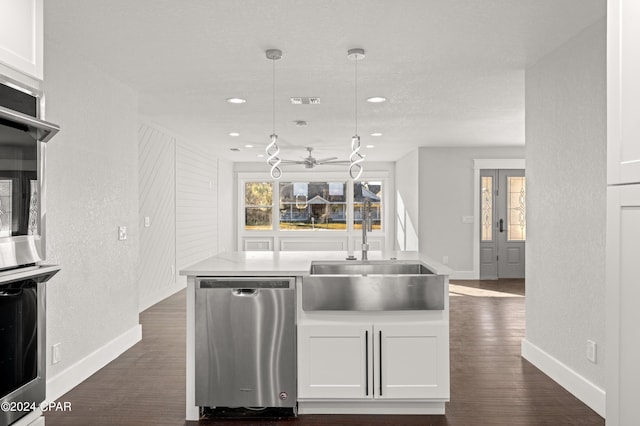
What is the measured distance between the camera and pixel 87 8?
8.67 feet

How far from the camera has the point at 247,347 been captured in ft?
9.05

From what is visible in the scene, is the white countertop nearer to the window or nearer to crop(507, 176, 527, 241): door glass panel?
crop(507, 176, 527, 241): door glass panel

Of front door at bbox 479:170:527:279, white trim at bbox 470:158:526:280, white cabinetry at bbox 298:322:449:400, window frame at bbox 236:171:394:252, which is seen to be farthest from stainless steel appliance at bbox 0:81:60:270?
window frame at bbox 236:171:394:252

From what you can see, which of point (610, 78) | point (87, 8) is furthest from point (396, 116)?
point (610, 78)

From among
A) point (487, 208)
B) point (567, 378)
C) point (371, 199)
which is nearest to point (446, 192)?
point (487, 208)

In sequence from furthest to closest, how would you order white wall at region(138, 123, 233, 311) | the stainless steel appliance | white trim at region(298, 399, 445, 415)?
white wall at region(138, 123, 233, 311), white trim at region(298, 399, 445, 415), the stainless steel appliance

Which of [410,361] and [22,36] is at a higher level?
[22,36]

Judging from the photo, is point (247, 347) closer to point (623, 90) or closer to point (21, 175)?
point (21, 175)

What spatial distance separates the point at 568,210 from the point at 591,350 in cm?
91

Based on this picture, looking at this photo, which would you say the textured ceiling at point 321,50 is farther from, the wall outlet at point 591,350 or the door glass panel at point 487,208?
the door glass panel at point 487,208

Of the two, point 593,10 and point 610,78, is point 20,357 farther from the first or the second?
point 593,10

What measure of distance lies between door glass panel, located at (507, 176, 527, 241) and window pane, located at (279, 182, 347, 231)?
12.2ft

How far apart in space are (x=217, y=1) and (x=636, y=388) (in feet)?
8.14

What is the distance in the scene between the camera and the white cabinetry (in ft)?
8.96
